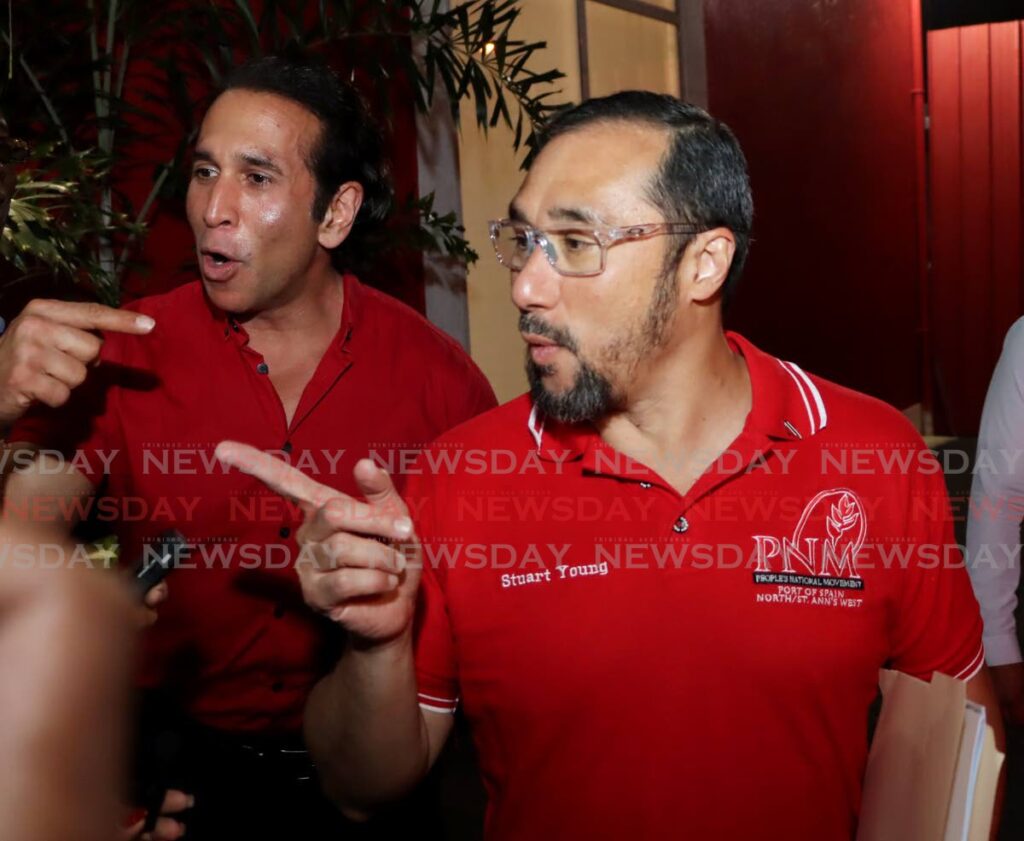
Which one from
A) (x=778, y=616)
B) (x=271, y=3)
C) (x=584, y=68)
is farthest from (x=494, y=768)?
(x=584, y=68)

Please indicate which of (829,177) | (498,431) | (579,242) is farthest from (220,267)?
(829,177)

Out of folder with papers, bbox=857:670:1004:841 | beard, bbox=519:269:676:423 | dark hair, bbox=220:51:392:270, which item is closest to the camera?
folder with papers, bbox=857:670:1004:841

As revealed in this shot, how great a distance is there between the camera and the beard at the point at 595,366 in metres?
1.62

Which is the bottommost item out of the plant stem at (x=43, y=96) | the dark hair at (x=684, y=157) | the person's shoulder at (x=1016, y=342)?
the person's shoulder at (x=1016, y=342)

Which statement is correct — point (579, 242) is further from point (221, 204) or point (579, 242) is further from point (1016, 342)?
point (1016, 342)

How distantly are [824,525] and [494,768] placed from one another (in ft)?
1.81

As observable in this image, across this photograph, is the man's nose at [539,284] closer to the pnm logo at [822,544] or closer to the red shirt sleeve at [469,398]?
the pnm logo at [822,544]

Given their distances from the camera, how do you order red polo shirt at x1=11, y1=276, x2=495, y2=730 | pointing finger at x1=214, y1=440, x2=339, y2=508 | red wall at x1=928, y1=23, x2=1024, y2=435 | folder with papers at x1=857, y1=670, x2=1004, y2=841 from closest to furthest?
1. folder with papers at x1=857, y1=670, x2=1004, y2=841
2. pointing finger at x1=214, y1=440, x2=339, y2=508
3. red polo shirt at x1=11, y1=276, x2=495, y2=730
4. red wall at x1=928, y1=23, x2=1024, y2=435

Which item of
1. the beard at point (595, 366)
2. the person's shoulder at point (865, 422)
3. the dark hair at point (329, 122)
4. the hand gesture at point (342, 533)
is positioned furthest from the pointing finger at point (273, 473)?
the dark hair at point (329, 122)

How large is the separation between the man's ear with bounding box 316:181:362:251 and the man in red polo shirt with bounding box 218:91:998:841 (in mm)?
629

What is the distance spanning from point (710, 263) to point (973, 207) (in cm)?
862

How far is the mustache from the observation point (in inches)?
63.9

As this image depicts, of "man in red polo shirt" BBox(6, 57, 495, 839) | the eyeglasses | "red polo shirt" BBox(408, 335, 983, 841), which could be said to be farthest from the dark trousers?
the eyeglasses

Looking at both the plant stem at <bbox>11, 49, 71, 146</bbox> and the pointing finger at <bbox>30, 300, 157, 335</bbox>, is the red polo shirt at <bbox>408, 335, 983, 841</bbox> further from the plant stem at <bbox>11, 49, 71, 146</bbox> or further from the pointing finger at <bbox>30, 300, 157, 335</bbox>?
the plant stem at <bbox>11, 49, 71, 146</bbox>
